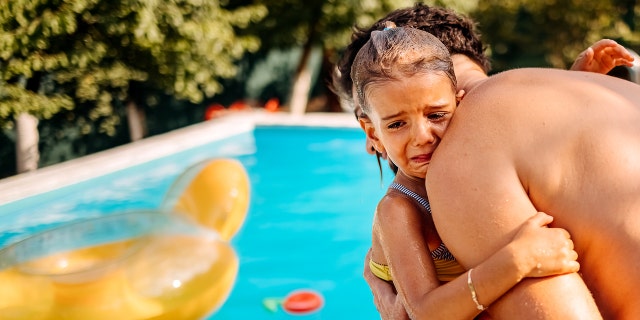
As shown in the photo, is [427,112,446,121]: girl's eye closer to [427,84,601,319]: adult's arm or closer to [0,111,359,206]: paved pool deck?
[427,84,601,319]: adult's arm

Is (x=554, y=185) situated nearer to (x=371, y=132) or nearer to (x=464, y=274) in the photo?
(x=464, y=274)

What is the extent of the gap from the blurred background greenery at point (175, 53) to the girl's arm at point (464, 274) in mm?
A: 3280

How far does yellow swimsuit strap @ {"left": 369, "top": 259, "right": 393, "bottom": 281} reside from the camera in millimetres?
2240

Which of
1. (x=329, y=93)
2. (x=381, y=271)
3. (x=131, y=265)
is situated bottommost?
(x=329, y=93)

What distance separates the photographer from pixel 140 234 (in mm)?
3438

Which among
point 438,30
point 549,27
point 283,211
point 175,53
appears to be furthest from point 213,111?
point 438,30

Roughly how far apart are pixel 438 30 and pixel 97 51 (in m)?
7.26

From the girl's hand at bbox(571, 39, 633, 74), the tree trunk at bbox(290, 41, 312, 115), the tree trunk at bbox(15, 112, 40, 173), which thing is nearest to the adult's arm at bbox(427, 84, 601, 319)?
the girl's hand at bbox(571, 39, 633, 74)

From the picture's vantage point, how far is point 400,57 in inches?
69.5

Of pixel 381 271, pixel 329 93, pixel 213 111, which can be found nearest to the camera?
pixel 381 271

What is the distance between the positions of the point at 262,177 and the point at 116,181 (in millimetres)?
1769

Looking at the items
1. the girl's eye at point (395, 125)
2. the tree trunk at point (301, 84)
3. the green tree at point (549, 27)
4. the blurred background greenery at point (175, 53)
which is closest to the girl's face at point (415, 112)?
the girl's eye at point (395, 125)

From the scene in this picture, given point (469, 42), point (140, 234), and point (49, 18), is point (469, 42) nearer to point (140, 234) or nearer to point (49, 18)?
point (140, 234)

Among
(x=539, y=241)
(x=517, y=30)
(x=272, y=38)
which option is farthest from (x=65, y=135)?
(x=517, y=30)
